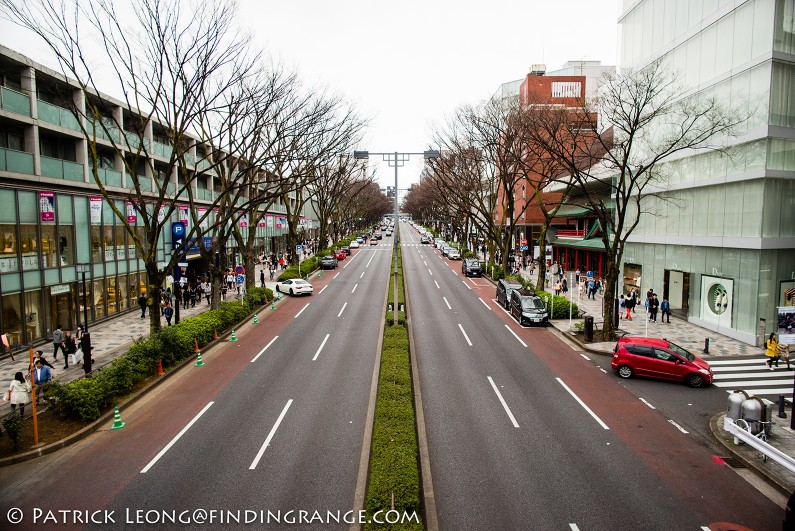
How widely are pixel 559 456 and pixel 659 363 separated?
26.3 ft

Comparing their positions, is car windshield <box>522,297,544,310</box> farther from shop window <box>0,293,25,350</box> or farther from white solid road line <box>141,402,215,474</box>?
shop window <box>0,293,25,350</box>

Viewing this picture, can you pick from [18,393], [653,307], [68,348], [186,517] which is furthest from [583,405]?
[68,348]

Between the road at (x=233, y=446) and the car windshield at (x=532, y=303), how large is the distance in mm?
10236

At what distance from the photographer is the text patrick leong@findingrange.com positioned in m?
8.80

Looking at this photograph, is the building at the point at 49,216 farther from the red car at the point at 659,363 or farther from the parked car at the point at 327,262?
the parked car at the point at 327,262

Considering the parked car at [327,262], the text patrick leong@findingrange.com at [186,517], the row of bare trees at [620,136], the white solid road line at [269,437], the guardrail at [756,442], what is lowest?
the text patrick leong@findingrange.com at [186,517]

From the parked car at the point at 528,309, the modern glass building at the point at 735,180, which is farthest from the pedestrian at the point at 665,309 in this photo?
the parked car at the point at 528,309

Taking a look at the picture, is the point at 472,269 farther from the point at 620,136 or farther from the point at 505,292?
the point at 620,136

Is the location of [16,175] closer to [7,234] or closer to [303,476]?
[7,234]

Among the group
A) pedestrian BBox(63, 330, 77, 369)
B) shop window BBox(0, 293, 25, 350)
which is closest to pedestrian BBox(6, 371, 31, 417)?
pedestrian BBox(63, 330, 77, 369)

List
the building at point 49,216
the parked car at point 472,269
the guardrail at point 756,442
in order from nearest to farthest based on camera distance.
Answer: the guardrail at point 756,442 < the building at point 49,216 < the parked car at point 472,269

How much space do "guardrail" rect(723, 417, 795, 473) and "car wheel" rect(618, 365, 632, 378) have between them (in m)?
4.25

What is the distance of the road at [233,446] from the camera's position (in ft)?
31.2

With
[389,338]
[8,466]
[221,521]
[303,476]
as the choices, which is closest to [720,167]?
[389,338]
